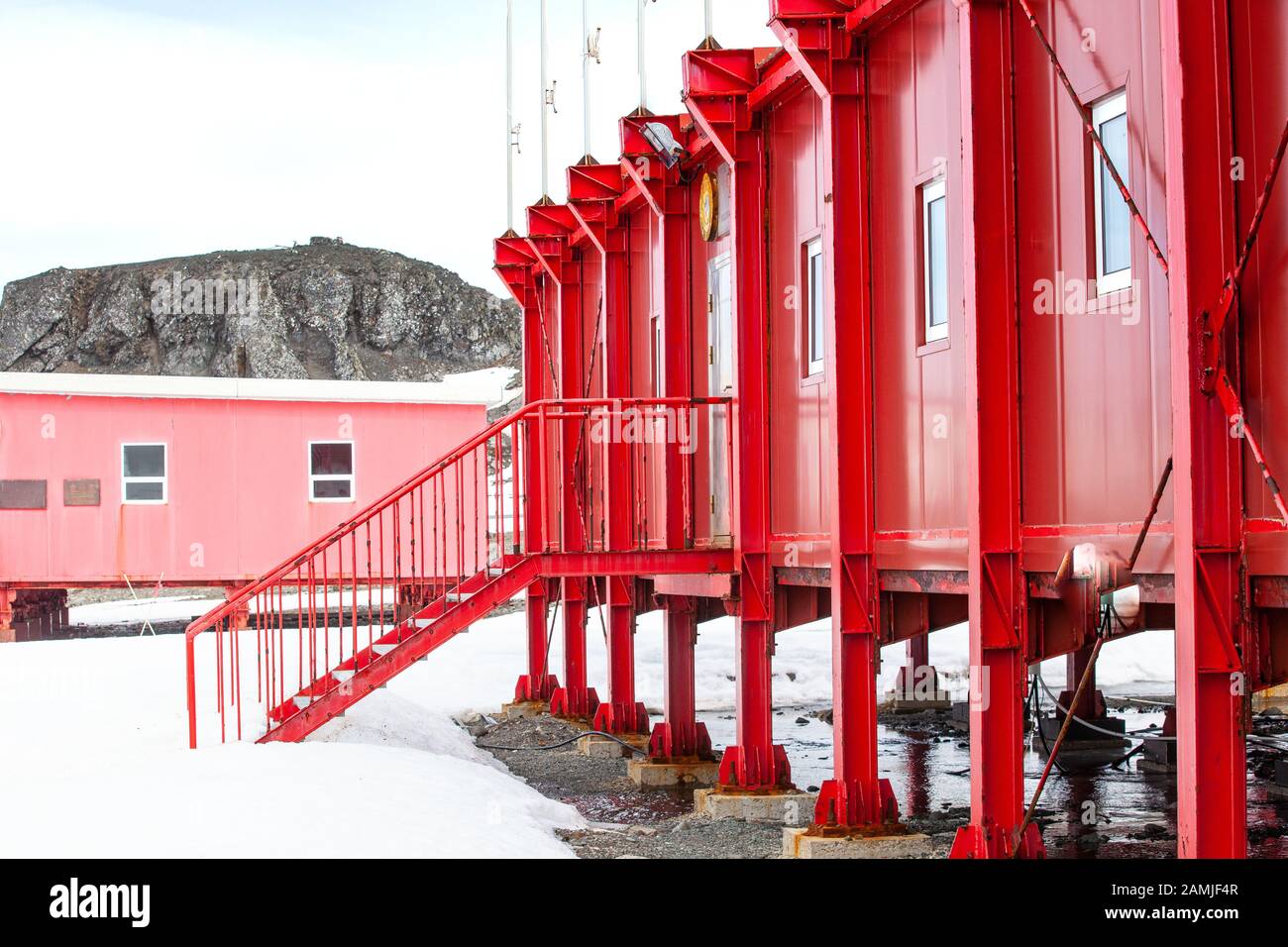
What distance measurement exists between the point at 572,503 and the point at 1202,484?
36.8ft

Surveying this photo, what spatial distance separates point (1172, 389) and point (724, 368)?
268 inches

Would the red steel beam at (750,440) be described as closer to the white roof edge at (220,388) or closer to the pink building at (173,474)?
the white roof edge at (220,388)

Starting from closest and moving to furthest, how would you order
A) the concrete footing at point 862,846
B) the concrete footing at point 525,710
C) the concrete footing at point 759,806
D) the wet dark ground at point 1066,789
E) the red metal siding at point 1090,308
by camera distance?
the red metal siding at point 1090,308, the concrete footing at point 862,846, the wet dark ground at point 1066,789, the concrete footing at point 759,806, the concrete footing at point 525,710

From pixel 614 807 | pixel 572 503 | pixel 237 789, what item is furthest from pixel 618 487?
pixel 237 789

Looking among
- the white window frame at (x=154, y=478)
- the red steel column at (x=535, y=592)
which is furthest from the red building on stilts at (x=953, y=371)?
the white window frame at (x=154, y=478)

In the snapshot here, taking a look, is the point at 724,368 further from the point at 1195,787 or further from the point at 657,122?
the point at 1195,787

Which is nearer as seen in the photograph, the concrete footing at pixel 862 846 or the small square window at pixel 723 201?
the concrete footing at pixel 862 846

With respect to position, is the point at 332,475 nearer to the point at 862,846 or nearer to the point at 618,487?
the point at 618,487

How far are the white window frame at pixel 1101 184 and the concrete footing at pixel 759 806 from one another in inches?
213

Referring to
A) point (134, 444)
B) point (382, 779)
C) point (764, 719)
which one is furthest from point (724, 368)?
point (134, 444)

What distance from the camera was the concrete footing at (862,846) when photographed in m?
9.34
